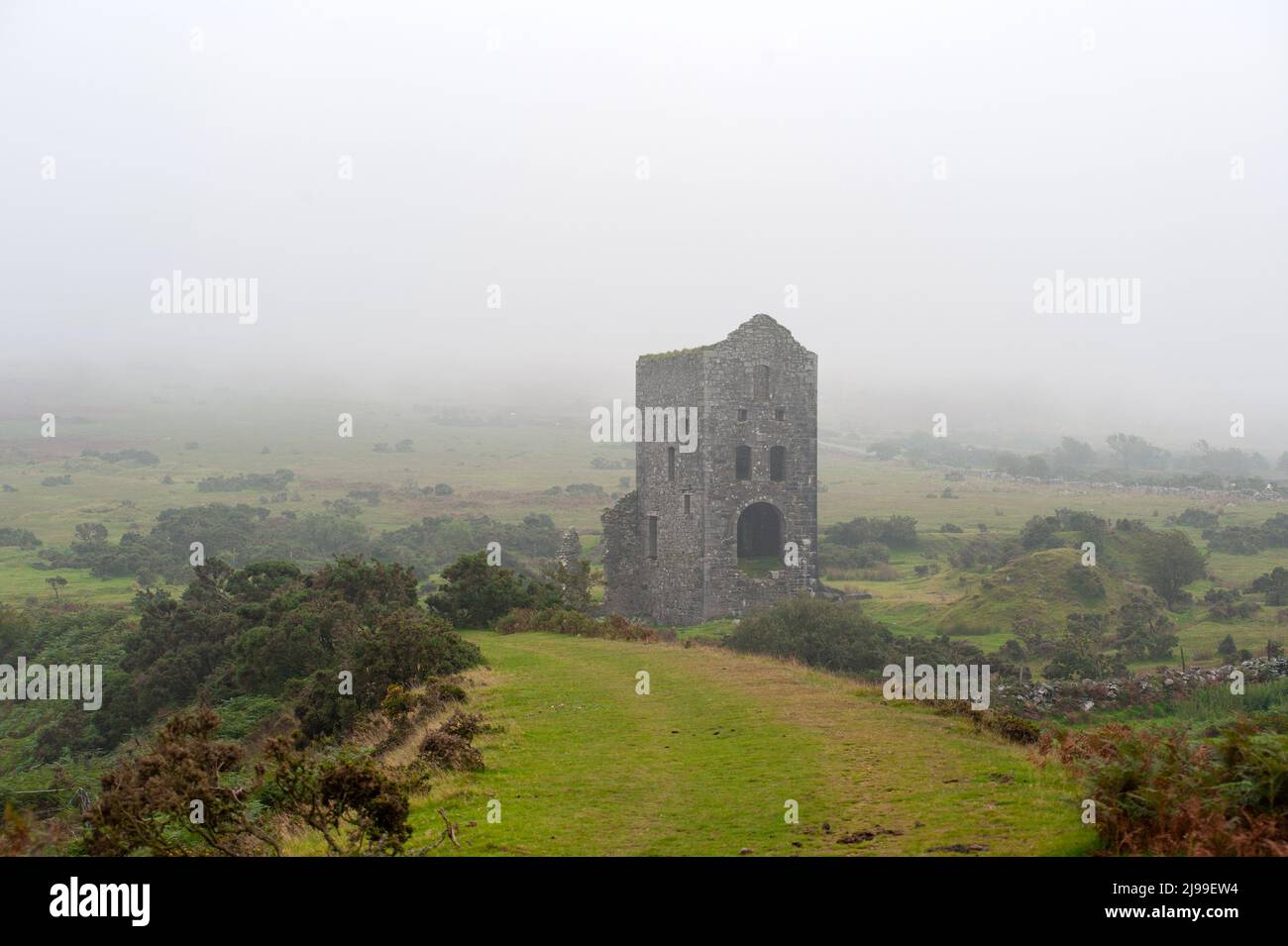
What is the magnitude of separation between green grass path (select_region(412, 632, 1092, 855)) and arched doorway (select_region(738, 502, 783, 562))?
61.1 feet

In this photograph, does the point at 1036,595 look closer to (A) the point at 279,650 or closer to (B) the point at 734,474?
(B) the point at 734,474

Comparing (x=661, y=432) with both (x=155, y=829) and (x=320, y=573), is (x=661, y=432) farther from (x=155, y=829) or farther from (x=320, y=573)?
(x=155, y=829)

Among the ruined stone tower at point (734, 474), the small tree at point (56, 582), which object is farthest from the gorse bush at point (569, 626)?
the small tree at point (56, 582)

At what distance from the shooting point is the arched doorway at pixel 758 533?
36.4 metres

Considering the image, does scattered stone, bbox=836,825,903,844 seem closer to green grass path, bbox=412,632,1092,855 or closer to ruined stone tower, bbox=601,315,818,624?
green grass path, bbox=412,632,1092,855

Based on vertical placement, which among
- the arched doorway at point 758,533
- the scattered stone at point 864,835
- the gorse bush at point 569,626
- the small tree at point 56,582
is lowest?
the small tree at point 56,582

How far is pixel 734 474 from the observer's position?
34.0 m

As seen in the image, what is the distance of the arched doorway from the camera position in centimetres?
3638

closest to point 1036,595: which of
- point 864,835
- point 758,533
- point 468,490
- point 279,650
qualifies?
point 758,533

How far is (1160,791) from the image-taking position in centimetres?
768

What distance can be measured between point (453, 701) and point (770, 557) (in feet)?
71.0

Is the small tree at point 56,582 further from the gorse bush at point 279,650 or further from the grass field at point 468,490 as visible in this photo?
the gorse bush at point 279,650

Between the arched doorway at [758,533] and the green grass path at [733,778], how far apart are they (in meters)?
18.6
